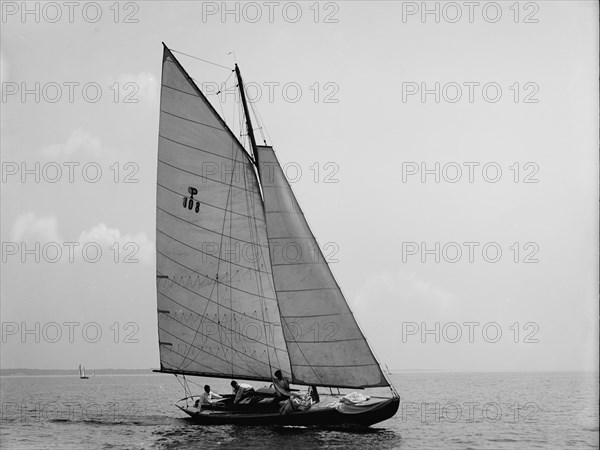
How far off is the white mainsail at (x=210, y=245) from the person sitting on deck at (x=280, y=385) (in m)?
0.92

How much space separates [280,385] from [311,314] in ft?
12.2

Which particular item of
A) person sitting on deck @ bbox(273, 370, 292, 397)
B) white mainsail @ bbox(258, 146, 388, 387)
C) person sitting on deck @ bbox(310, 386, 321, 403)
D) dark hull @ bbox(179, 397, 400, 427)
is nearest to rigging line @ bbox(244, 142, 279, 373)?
person sitting on deck @ bbox(273, 370, 292, 397)

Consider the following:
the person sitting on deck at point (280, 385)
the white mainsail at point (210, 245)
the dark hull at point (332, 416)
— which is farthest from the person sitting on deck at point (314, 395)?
the white mainsail at point (210, 245)

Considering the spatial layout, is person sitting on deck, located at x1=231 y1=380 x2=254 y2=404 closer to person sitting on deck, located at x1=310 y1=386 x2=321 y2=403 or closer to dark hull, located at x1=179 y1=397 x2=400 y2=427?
dark hull, located at x1=179 y1=397 x2=400 y2=427

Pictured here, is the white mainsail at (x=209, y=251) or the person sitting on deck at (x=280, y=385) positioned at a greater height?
the white mainsail at (x=209, y=251)

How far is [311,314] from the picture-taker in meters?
32.7

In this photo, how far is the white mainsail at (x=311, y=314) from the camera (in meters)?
32.8

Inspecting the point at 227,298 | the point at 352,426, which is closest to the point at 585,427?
the point at 352,426

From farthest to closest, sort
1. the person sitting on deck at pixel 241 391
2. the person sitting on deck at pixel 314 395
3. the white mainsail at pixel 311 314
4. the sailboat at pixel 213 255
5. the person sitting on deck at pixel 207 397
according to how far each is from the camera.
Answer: the person sitting on deck at pixel 207 397
the sailboat at pixel 213 255
the person sitting on deck at pixel 241 391
the person sitting on deck at pixel 314 395
the white mainsail at pixel 311 314

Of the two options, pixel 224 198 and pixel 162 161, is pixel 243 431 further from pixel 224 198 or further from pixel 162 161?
pixel 162 161

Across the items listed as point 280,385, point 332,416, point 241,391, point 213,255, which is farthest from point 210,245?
point 332,416

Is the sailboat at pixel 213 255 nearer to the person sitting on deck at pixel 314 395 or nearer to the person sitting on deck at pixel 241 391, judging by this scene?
the person sitting on deck at pixel 314 395

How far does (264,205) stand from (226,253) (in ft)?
11.2

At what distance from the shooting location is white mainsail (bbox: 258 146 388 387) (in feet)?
107
